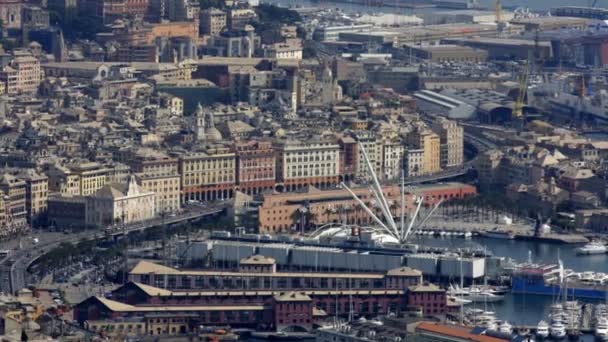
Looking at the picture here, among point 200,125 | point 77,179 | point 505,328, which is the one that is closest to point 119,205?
point 77,179

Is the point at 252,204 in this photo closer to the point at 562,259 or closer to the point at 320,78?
the point at 562,259

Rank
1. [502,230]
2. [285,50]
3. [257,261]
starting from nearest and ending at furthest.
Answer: [257,261], [502,230], [285,50]

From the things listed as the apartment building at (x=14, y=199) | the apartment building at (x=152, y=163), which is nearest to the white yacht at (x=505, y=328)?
the apartment building at (x=14, y=199)

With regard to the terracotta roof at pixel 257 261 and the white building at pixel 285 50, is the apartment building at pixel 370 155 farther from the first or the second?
the white building at pixel 285 50

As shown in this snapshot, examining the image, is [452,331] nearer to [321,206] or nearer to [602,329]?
[602,329]

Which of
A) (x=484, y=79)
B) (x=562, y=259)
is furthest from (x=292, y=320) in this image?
(x=484, y=79)
